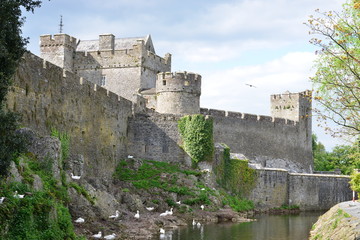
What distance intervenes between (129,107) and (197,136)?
14.7 feet

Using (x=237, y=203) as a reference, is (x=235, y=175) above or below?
above

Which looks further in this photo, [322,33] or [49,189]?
[49,189]

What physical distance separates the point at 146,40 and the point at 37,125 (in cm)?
2563

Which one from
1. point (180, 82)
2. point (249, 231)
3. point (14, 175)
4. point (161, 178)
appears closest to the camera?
point (14, 175)

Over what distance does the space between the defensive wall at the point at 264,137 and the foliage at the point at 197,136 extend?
7752 millimetres

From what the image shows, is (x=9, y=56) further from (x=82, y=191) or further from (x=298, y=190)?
(x=298, y=190)

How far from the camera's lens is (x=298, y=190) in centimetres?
4006

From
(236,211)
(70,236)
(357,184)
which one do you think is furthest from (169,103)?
(70,236)

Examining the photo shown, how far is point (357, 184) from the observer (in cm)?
2889

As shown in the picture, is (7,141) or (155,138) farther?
(155,138)

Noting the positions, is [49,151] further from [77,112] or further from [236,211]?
[236,211]

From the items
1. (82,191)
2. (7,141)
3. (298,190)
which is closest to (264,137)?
(298,190)

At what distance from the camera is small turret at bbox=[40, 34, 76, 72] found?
143 feet

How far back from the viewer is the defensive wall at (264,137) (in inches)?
1737
